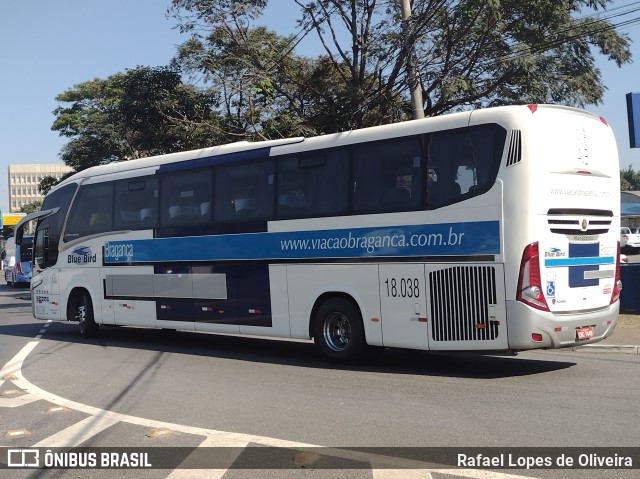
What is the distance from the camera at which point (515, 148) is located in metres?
9.26

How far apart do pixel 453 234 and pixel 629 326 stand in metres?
6.59

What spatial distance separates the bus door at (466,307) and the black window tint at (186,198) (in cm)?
496

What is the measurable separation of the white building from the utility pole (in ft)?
502

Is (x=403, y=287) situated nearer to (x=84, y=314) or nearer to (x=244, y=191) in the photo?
(x=244, y=191)

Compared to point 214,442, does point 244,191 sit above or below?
above

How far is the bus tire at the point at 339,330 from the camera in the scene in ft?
36.1

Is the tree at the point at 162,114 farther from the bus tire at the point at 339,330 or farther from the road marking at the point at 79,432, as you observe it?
the road marking at the point at 79,432

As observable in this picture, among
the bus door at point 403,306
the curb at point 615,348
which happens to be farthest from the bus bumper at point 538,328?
the curb at point 615,348

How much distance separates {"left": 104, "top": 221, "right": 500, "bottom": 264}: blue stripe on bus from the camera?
9594 mm

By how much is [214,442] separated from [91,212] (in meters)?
10.3

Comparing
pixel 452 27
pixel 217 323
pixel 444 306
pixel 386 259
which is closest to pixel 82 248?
pixel 217 323

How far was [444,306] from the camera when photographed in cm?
987

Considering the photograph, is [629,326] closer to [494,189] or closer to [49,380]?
[494,189]

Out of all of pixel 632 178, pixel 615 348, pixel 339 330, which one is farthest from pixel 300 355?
pixel 632 178
